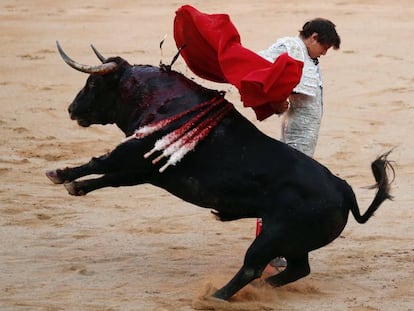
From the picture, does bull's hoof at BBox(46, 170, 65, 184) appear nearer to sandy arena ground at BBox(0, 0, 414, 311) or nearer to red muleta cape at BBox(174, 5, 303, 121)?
sandy arena ground at BBox(0, 0, 414, 311)

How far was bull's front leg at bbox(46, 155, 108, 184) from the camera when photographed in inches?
260

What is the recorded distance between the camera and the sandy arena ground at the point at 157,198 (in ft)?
22.3

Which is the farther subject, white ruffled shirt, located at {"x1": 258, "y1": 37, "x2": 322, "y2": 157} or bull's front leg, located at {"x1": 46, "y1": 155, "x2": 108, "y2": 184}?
white ruffled shirt, located at {"x1": 258, "y1": 37, "x2": 322, "y2": 157}

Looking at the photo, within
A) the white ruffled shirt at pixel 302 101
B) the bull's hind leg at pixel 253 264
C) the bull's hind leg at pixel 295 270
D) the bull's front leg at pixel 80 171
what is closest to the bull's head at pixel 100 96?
the bull's front leg at pixel 80 171

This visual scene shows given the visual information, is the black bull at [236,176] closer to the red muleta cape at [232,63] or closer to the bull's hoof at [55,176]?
the bull's hoof at [55,176]

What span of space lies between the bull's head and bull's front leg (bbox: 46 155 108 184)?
0.33m

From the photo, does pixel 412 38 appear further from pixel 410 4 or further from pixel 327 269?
pixel 327 269

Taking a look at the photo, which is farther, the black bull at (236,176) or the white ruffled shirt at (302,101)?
the white ruffled shirt at (302,101)

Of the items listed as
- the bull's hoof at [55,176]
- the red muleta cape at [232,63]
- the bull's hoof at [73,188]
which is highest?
the red muleta cape at [232,63]

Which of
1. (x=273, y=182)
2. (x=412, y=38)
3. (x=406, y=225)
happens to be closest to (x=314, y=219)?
(x=273, y=182)

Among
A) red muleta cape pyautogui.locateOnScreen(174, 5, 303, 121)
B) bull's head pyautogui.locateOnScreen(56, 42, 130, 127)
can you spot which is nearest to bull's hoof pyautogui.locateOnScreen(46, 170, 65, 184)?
bull's head pyautogui.locateOnScreen(56, 42, 130, 127)

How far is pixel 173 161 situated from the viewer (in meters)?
6.48

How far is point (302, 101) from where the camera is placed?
6.98 m

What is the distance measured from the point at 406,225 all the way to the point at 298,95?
5.37ft
